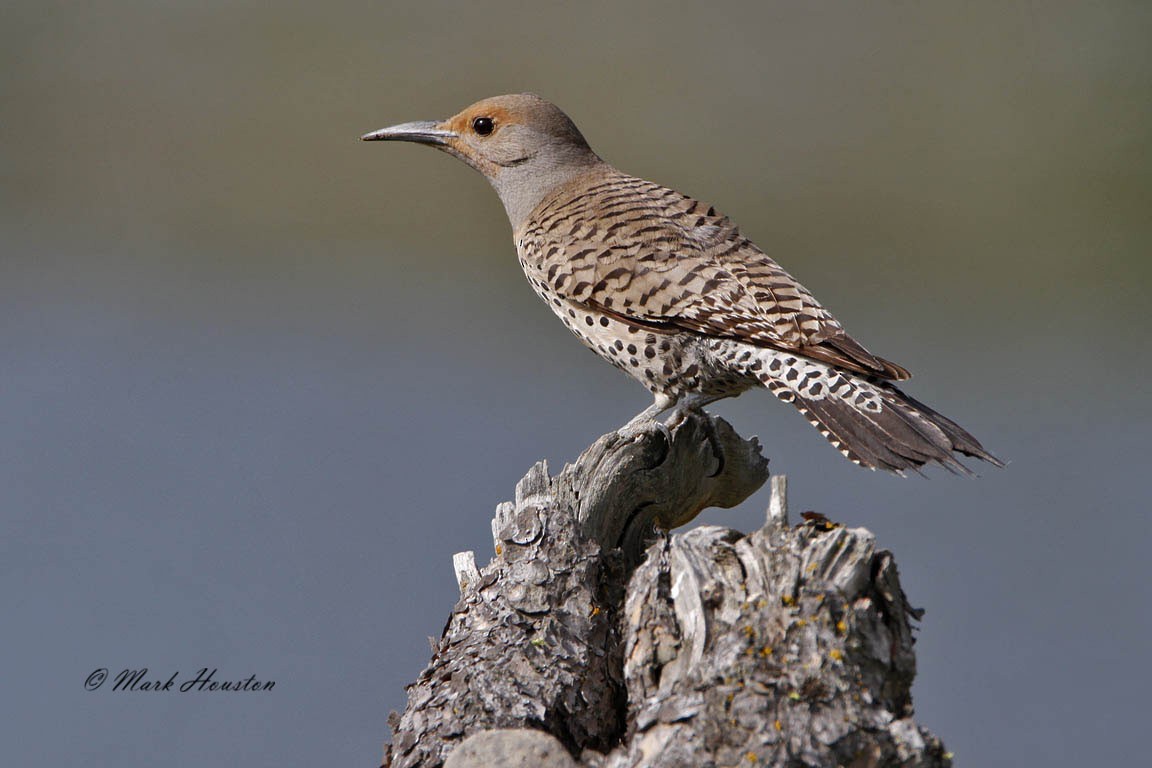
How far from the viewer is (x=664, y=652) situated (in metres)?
3.24

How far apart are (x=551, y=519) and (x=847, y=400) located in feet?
3.63

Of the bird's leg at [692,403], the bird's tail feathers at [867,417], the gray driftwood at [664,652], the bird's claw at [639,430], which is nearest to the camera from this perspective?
the gray driftwood at [664,652]

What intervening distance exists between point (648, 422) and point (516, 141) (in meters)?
1.76

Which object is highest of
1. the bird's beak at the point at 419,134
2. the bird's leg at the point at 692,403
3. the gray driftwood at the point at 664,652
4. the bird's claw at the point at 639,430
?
the bird's beak at the point at 419,134

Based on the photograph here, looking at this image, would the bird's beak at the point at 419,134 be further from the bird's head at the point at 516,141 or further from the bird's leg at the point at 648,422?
the bird's leg at the point at 648,422

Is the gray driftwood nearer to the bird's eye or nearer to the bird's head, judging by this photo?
the bird's head

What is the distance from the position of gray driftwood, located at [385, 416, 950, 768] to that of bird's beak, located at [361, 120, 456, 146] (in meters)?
2.29

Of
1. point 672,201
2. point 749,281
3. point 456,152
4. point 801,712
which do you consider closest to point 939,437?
point 749,281

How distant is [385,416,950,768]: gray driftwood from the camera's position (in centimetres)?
284

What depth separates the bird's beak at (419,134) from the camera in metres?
5.84

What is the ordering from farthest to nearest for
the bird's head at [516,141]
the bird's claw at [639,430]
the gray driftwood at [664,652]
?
the bird's head at [516,141], the bird's claw at [639,430], the gray driftwood at [664,652]

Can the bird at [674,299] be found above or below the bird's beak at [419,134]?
below

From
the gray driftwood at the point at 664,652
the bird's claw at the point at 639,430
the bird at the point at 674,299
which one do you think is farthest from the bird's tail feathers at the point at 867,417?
the gray driftwood at the point at 664,652

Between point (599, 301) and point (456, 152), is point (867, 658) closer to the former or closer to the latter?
point (599, 301)
